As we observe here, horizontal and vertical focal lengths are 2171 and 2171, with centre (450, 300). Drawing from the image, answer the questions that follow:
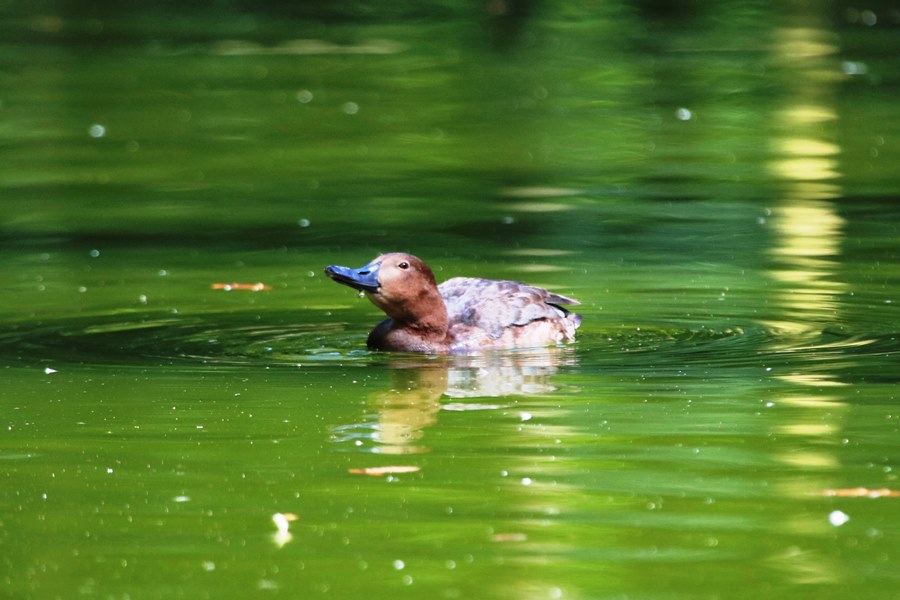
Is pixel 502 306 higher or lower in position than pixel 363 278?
lower

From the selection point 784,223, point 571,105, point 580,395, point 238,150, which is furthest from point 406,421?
point 571,105

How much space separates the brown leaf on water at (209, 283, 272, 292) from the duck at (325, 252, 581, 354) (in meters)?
1.65

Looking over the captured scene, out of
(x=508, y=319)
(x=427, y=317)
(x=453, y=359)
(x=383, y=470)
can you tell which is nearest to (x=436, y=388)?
(x=453, y=359)

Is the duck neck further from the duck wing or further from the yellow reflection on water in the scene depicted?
the yellow reflection on water

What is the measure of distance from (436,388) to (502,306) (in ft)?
4.06

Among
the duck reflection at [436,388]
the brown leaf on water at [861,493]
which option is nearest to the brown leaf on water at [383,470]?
the duck reflection at [436,388]

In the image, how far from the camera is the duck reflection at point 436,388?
8125 millimetres

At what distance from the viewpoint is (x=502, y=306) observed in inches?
407

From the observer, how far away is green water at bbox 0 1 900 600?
21.2 ft

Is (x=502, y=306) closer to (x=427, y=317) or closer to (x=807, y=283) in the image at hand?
(x=427, y=317)

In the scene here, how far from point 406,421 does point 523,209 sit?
6.70 meters

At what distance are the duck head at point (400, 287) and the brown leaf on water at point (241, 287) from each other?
190 centimetres

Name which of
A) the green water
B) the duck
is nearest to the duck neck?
the duck

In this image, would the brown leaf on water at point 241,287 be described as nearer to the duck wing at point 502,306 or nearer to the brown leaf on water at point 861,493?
the duck wing at point 502,306
